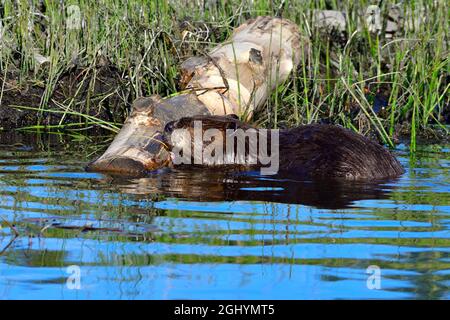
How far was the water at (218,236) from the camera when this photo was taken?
386cm

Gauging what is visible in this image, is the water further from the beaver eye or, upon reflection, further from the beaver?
the beaver eye

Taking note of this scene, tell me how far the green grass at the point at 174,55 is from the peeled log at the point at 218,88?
0.18 m

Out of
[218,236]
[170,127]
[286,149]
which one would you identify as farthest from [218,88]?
[218,236]

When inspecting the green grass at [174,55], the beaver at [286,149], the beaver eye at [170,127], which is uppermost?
the green grass at [174,55]

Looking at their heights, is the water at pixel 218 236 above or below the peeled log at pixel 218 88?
below

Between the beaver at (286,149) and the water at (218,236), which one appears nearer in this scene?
the water at (218,236)

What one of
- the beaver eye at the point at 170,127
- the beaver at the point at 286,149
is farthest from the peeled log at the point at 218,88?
the beaver at the point at 286,149

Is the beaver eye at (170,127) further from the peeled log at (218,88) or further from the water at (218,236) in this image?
the water at (218,236)

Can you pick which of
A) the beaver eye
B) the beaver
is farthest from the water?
the beaver eye

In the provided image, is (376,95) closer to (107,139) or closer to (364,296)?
(107,139)

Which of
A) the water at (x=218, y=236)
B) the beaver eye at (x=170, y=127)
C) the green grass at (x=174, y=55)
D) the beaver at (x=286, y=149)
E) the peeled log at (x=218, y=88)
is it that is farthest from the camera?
the green grass at (x=174, y=55)

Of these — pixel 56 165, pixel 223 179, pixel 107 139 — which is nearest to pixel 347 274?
pixel 223 179

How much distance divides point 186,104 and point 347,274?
3.44 meters

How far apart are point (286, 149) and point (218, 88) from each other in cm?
117
